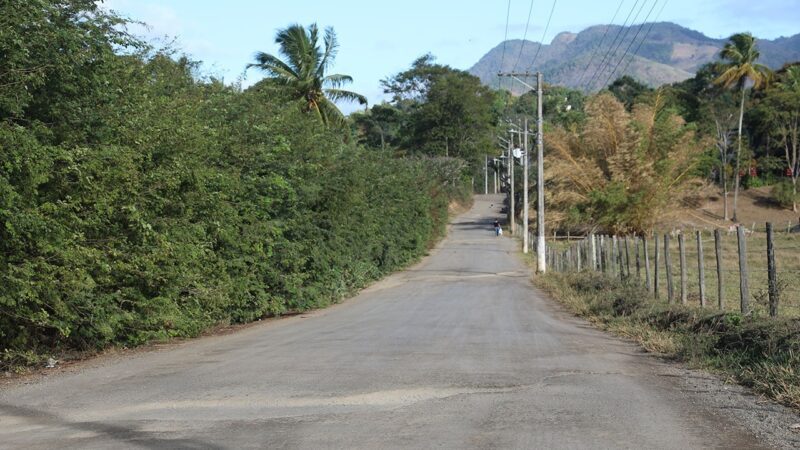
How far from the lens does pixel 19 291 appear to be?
32.0ft

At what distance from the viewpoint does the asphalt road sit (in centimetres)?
687

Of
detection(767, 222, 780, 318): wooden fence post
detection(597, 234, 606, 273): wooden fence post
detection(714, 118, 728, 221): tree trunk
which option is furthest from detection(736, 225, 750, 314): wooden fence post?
detection(714, 118, 728, 221): tree trunk

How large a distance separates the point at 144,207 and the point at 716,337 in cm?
874

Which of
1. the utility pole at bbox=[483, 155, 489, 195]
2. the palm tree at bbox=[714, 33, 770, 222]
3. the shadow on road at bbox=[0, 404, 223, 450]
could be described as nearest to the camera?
the shadow on road at bbox=[0, 404, 223, 450]

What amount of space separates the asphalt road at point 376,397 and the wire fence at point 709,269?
95.9 inches

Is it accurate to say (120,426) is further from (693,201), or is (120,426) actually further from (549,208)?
(693,201)

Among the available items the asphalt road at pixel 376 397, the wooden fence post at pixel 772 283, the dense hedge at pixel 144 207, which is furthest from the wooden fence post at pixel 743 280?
the dense hedge at pixel 144 207

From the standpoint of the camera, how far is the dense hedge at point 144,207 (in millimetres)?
10172

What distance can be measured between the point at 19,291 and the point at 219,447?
4.58 m

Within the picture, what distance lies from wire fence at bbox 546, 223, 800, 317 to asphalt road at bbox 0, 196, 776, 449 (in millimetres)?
2435

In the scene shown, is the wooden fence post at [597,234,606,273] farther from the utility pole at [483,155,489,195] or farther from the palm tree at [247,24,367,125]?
the utility pole at [483,155,489,195]

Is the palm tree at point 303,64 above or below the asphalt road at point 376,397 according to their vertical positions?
above

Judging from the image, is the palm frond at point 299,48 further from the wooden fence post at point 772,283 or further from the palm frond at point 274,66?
the wooden fence post at point 772,283

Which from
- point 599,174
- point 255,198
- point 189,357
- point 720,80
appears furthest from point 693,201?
point 189,357
